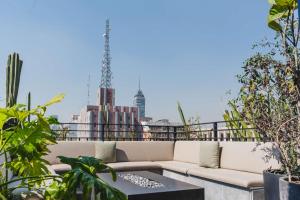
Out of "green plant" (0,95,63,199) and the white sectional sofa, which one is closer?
"green plant" (0,95,63,199)

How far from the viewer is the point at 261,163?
3.43 metres

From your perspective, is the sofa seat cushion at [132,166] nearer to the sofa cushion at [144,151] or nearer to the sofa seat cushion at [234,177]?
the sofa cushion at [144,151]

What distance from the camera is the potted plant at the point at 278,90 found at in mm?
2242

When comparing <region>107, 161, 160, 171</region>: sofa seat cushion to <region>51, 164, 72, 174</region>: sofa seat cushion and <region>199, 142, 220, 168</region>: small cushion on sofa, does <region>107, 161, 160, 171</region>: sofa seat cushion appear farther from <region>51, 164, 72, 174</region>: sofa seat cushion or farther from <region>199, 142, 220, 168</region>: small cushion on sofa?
<region>199, 142, 220, 168</region>: small cushion on sofa

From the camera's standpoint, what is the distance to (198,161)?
4.52 metres

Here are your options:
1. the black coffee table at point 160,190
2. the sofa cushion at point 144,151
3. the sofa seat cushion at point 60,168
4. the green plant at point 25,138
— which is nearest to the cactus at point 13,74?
the sofa seat cushion at point 60,168

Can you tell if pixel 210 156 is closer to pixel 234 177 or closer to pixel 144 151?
pixel 234 177

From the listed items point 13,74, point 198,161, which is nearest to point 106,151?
point 198,161

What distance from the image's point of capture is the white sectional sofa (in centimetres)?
313

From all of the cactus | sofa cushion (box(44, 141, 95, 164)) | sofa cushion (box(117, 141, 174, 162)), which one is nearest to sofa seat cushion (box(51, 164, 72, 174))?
sofa cushion (box(44, 141, 95, 164))

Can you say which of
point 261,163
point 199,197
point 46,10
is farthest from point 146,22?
point 199,197

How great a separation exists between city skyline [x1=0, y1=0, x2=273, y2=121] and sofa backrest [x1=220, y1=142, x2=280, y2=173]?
69 cm

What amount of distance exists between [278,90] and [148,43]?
7.61m

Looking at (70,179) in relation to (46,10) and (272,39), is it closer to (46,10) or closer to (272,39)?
Result: (272,39)
